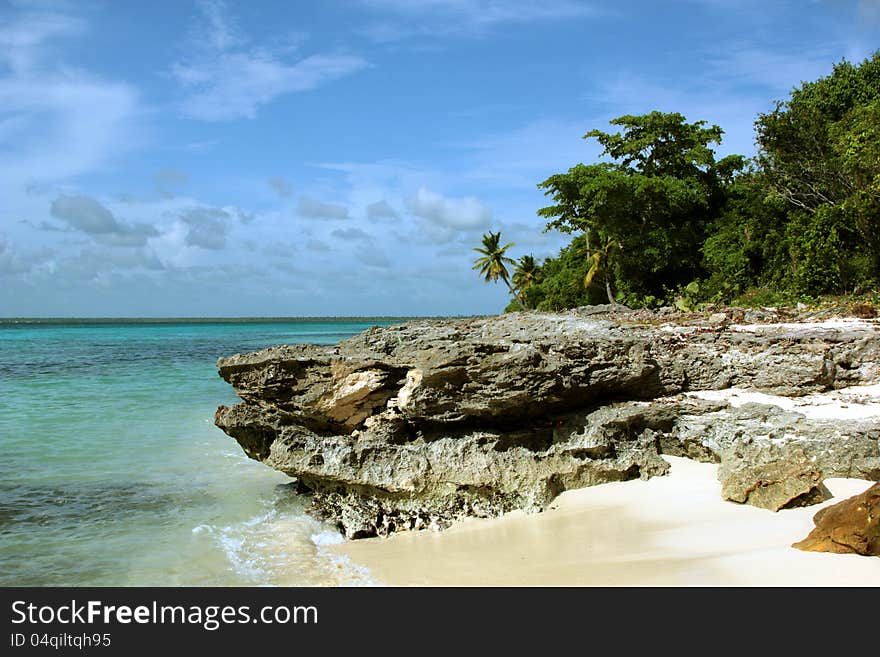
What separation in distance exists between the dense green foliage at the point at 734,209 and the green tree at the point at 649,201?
6 cm

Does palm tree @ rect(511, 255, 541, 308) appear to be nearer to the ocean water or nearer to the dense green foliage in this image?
the dense green foliage

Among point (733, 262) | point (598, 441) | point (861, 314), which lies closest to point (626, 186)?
point (733, 262)

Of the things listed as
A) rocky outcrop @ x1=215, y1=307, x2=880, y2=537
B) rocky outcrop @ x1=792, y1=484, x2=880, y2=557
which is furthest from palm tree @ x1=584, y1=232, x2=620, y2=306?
rocky outcrop @ x1=792, y1=484, x2=880, y2=557

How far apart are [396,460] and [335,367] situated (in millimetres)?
1405

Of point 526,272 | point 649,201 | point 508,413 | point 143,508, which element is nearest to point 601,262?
point 649,201

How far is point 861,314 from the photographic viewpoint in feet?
38.1

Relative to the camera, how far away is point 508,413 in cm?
731

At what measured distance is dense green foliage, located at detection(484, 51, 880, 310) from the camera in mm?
21297

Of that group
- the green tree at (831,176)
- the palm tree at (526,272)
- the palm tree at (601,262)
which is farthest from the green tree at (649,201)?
the palm tree at (526,272)

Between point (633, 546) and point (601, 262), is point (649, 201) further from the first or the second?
point (633, 546)

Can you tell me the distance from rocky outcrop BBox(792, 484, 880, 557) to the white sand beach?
0.23ft

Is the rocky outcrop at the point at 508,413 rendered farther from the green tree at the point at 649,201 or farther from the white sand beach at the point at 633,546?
the green tree at the point at 649,201

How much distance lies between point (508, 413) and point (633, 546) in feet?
7.42

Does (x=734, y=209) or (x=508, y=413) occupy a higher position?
(x=734, y=209)
